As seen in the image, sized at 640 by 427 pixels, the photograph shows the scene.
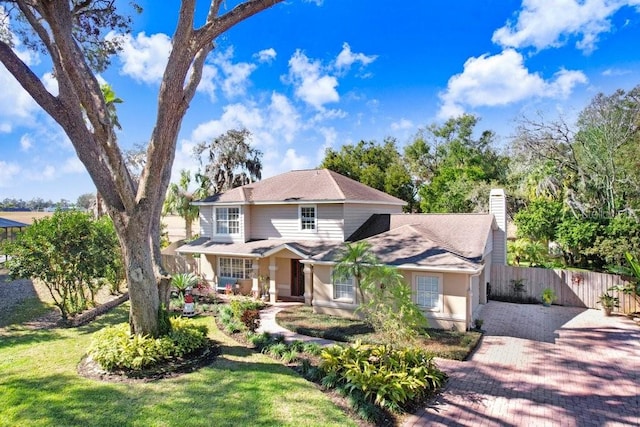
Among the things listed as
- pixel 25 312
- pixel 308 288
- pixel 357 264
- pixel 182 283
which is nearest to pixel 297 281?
pixel 308 288

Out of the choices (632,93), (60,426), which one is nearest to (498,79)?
(632,93)

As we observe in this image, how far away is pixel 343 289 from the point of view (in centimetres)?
1498

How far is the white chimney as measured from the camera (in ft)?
59.0

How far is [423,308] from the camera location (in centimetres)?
1338

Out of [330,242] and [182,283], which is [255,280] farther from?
[330,242]

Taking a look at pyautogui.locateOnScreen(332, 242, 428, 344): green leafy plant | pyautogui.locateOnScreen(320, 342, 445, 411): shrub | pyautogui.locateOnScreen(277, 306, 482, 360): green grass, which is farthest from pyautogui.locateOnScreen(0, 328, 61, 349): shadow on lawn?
pyautogui.locateOnScreen(332, 242, 428, 344): green leafy plant

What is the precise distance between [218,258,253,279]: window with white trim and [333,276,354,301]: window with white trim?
19.9 feet

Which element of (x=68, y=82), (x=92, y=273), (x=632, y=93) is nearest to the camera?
(x=68, y=82)

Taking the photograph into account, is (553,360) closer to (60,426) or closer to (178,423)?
(178,423)

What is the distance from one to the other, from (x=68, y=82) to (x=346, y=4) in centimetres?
1141

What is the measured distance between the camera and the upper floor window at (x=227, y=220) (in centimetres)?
2048

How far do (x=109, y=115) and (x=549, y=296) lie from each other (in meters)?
18.7

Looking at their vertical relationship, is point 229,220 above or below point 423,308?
above

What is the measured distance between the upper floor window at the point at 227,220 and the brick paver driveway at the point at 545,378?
13407mm
